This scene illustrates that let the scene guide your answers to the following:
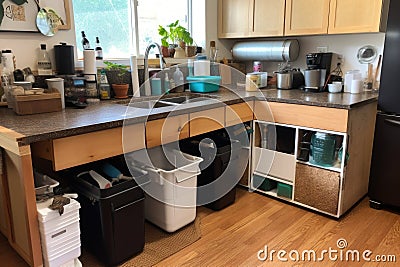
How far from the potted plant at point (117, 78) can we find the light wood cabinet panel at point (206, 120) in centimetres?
61

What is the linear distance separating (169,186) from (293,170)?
100 cm

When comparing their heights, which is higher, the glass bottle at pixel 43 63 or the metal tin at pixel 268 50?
the metal tin at pixel 268 50

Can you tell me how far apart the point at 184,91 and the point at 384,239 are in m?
1.78

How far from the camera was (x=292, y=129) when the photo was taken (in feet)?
8.20

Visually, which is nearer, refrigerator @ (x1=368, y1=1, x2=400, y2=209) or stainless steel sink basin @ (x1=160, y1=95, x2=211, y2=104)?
refrigerator @ (x1=368, y1=1, x2=400, y2=209)

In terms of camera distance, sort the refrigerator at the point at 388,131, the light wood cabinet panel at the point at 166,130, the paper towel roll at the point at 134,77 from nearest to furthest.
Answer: the light wood cabinet panel at the point at 166,130 → the refrigerator at the point at 388,131 → the paper towel roll at the point at 134,77

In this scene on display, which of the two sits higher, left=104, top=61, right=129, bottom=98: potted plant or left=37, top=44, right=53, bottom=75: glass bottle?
left=37, top=44, right=53, bottom=75: glass bottle

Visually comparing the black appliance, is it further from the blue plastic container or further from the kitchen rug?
the kitchen rug

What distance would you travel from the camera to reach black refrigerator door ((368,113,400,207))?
2170 mm

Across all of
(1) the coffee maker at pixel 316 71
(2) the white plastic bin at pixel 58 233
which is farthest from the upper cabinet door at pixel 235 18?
(2) the white plastic bin at pixel 58 233

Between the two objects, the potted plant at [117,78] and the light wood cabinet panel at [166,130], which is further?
the potted plant at [117,78]

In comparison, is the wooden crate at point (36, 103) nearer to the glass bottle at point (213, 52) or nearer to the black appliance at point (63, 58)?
the black appliance at point (63, 58)

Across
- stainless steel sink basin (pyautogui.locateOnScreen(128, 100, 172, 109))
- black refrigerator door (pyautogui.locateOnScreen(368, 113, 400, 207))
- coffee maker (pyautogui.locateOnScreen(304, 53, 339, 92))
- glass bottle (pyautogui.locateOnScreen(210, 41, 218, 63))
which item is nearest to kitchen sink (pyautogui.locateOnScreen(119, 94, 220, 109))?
stainless steel sink basin (pyautogui.locateOnScreen(128, 100, 172, 109))

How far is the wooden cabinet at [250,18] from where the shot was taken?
108 inches
